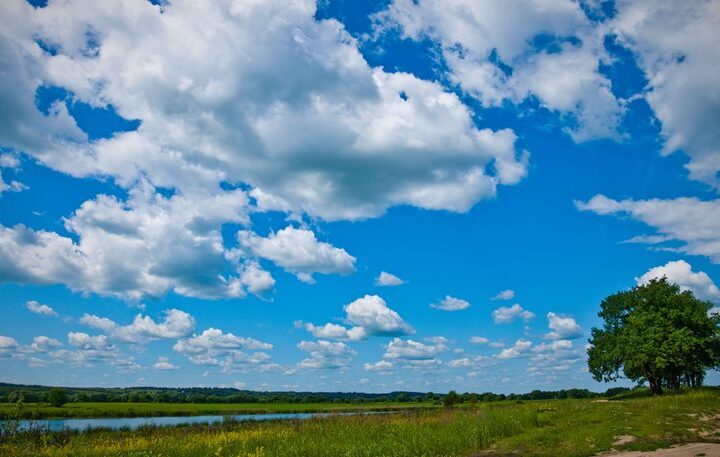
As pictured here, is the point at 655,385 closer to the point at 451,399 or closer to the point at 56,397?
the point at 451,399

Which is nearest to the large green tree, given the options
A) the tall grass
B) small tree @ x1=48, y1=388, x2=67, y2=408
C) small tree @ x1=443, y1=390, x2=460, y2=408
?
the tall grass

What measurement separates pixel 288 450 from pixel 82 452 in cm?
860

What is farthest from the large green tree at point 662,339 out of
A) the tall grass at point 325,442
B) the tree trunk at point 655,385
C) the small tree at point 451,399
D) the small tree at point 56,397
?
the small tree at point 56,397

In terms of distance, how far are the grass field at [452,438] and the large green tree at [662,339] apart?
1858 cm

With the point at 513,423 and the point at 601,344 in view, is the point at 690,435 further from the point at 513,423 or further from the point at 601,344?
the point at 601,344

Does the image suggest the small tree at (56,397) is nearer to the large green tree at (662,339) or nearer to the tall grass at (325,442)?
the tall grass at (325,442)

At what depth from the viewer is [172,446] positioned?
2256 centimetres

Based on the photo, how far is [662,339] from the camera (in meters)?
50.6

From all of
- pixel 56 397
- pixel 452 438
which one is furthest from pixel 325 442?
pixel 56 397

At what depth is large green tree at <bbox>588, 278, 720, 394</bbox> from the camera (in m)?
49.8

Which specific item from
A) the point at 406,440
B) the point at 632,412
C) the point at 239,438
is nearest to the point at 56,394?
the point at 239,438

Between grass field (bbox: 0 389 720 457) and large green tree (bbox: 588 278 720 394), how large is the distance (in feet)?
61.0

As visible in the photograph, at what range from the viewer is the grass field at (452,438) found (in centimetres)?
2067

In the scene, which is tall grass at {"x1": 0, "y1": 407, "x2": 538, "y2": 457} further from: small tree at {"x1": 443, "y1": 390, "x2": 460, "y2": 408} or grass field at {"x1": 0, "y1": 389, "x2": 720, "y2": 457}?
small tree at {"x1": 443, "y1": 390, "x2": 460, "y2": 408}
